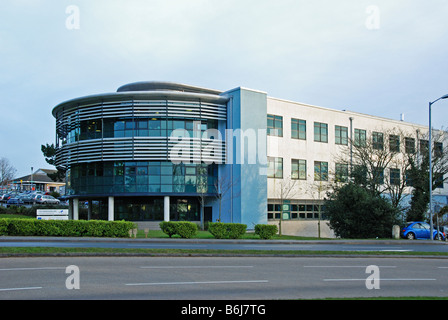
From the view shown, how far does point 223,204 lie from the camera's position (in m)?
40.2

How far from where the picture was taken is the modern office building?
3756 centimetres

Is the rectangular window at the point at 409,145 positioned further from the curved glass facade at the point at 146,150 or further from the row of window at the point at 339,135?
the curved glass facade at the point at 146,150

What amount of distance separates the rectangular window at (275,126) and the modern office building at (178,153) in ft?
0.31

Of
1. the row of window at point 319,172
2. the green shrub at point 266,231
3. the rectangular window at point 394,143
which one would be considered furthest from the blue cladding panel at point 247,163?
the rectangular window at point 394,143

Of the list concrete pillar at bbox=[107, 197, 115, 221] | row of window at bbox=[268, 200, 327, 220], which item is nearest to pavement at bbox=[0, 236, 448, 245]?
row of window at bbox=[268, 200, 327, 220]

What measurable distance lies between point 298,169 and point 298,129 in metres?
4.01

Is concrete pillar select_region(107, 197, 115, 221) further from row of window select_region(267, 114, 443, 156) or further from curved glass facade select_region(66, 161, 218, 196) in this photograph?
row of window select_region(267, 114, 443, 156)

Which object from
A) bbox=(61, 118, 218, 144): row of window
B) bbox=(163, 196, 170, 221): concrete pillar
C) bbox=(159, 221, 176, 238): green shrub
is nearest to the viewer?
bbox=(159, 221, 176, 238): green shrub

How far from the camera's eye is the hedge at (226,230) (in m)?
28.0

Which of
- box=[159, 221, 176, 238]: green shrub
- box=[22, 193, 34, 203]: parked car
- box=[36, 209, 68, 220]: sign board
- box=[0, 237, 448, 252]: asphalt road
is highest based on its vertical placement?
box=[22, 193, 34, 203]: parked car

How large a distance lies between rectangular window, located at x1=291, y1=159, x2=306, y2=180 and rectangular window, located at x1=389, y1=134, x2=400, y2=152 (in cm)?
859

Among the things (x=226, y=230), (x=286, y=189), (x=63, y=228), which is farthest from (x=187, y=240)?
(x=286, y=189)
